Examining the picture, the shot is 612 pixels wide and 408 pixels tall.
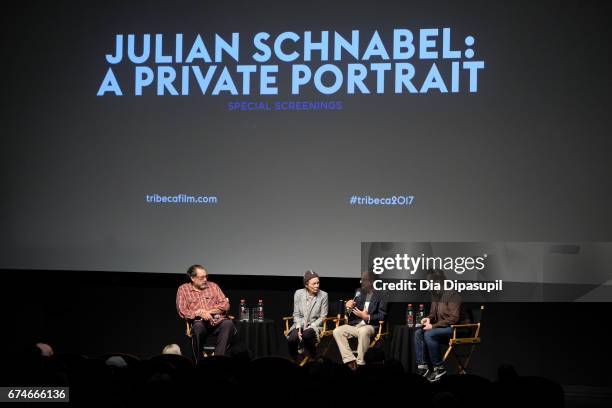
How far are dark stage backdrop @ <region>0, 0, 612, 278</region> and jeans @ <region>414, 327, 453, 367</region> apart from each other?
32.1 inches

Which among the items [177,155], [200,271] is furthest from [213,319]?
[177,155]

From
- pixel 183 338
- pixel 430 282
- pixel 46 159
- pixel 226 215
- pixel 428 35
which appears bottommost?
pixel 183 338

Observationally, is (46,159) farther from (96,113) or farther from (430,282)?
(430,282)

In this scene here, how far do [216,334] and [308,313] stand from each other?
796 mm

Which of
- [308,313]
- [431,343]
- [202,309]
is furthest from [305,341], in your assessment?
[431,343]

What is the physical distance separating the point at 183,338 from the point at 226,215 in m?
1.40

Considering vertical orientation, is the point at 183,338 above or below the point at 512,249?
below

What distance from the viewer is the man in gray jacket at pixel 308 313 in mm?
6617

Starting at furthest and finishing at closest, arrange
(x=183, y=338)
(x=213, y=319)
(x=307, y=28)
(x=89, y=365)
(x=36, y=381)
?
(x=183, y=338) < (x=307, y=28) < (x=213, y=319) < (x=89, y=365) < (x=36, y=381)

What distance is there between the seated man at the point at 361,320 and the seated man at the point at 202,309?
3.08 ft

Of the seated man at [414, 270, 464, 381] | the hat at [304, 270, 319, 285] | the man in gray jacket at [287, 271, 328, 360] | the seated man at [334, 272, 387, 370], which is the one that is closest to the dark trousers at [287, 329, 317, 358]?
the man in gray jacket at [287, 271, 328, 360]

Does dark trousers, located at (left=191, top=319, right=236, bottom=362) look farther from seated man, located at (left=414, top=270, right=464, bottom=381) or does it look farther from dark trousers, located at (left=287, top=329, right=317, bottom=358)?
seated man, located at (left=414, top=270, right=464, bottom=381)

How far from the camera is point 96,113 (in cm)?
737

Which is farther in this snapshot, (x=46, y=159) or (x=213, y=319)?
(x=46, y=159)
